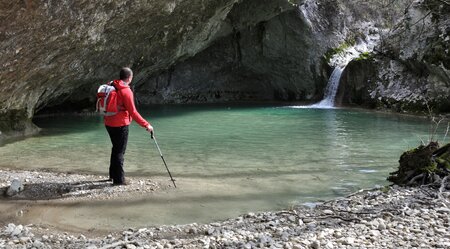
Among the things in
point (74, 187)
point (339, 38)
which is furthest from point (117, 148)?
point (339, 38)

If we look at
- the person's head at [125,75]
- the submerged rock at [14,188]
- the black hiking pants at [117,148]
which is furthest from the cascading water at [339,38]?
the submerged rock at [14,188]

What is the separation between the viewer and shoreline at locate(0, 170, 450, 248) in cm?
485

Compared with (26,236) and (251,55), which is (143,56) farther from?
(26,236)

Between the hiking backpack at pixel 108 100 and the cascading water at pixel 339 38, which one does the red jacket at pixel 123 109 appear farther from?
the cascading water at pixel 339 38

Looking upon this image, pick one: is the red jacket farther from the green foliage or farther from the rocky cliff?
the green foliage

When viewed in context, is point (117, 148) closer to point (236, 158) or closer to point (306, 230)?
point (306, 230)

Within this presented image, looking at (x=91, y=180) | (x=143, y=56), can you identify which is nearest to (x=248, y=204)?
(x=91, y=180)

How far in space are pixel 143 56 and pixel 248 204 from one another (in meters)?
15.7

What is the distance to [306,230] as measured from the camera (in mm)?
5305

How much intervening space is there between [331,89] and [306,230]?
2382 centimetres

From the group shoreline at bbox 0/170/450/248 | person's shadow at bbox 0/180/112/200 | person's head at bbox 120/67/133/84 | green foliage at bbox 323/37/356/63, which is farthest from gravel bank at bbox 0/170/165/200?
green foliage at bbox 323/37/356/63

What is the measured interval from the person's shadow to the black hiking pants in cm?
22

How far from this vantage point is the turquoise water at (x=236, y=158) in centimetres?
711

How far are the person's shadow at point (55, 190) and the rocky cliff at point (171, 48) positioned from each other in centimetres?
453
